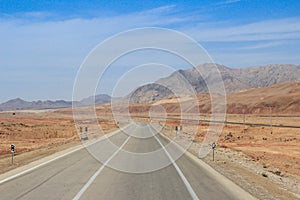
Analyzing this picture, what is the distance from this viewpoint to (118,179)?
51.8 feet

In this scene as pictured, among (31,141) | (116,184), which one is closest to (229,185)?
(116,184)

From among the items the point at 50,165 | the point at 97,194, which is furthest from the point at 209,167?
the point at 97,194

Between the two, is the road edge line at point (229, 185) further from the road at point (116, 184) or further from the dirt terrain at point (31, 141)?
the dirt terrain at point (31, 141)

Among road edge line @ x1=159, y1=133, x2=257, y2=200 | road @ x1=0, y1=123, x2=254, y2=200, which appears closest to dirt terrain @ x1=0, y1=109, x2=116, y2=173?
road @ x1=0, y1=123, x2=254, y2=200

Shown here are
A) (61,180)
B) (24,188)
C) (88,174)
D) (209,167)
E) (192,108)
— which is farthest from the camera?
(192,108)

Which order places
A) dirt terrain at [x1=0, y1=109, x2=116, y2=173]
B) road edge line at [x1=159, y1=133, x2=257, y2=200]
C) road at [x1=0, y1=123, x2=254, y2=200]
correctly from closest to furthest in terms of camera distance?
road at [x1=0, y1=123, x2=254, y2=200] → road edge line at [x1=159, y1=133, x2=257, y2=200] → dirt terrain at [x1=0, y1=109, x2=116, y2=173]

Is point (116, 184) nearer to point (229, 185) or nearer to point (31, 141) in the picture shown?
point (229, 185)

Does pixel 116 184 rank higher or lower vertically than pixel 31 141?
higher

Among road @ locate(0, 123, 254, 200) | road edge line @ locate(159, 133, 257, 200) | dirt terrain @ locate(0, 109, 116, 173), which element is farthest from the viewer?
dirt terrain @ locate(0, 109, 116, 173)

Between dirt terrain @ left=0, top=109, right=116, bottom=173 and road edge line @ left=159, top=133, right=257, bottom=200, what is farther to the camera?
dirt terrain @ left=0, top=109, right=116, bottom=173

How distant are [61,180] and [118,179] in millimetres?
2005

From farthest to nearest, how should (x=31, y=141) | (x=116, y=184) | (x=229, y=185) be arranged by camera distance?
(x=31, y=141) → (x=229, y=185) → (x=116, y=184)

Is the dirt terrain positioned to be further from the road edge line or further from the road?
the road edge line

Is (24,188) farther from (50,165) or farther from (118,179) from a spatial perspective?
(50,165)
